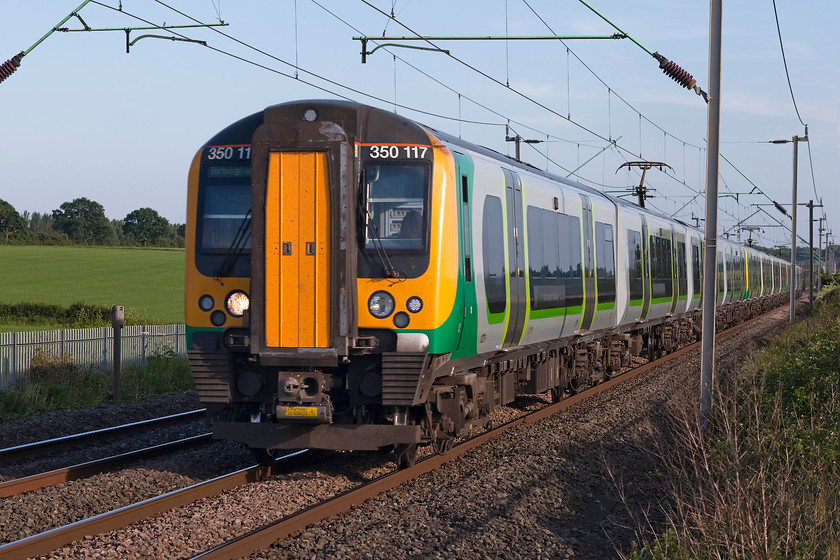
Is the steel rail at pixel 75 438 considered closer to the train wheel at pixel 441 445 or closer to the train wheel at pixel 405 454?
the train wheel at pixel 405 454

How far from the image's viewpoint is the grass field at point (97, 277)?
49.6 meters

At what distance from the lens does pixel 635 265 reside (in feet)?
61.0

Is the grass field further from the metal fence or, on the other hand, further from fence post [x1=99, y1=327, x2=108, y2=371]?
fence post [x1=99, y1=327, x2=108, y2=371]

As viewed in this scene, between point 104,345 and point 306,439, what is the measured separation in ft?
47.9

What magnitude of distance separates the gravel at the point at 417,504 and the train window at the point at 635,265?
5931 mm

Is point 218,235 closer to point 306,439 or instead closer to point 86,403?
point 306,439

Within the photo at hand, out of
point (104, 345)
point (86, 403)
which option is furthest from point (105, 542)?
point (104, 345)

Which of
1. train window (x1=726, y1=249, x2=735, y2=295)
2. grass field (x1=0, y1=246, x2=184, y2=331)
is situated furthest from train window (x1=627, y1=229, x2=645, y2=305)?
grass field (x1=0, y1=246, x2=184, y2=331)

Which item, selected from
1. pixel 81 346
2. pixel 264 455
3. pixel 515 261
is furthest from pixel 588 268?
pixel 81 346

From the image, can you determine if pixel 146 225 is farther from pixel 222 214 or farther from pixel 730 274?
pixel 222 214

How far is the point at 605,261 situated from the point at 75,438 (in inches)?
326

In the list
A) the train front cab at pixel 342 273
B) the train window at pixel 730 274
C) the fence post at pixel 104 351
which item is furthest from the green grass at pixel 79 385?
the train window at pixel 730 274

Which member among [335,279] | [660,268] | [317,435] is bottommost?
[317,435]

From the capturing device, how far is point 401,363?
8430 millimetres
